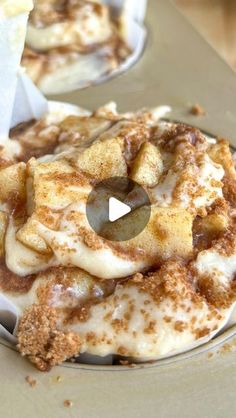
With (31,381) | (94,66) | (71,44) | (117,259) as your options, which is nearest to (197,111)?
(94,66)

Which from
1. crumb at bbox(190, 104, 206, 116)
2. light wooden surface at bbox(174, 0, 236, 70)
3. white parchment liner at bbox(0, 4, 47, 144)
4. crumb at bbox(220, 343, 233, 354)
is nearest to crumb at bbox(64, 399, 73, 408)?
crumb at bbox(220, 343, 233, 354)

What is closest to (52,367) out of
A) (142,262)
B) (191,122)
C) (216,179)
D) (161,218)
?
(142,262)

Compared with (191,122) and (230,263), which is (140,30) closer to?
(191,122)

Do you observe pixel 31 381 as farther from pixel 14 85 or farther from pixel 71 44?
pixel 71 44

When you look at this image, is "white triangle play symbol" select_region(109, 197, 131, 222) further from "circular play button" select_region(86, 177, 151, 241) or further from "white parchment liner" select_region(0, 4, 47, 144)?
"white parchment liner" select_region(0, 4, 47, 144)

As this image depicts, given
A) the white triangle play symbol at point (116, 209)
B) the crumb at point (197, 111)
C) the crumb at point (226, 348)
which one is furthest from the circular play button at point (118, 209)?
the crumb at point (197, 111)
